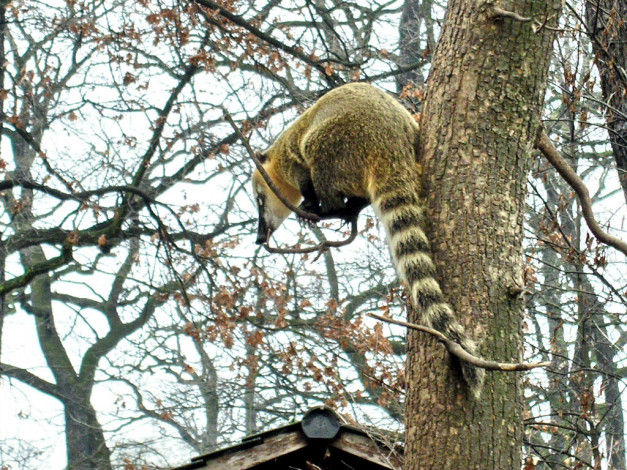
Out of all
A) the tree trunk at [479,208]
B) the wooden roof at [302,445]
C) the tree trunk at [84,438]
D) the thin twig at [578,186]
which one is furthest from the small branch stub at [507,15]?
the tree trunk at [84,438]

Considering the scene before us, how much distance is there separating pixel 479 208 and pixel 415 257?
14.0 inches

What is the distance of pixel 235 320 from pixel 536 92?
808 cm

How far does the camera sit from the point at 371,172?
15.5ft

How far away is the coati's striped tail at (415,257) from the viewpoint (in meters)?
3.48

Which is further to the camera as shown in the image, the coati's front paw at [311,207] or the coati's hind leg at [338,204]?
the coati's front paw at [311,207]

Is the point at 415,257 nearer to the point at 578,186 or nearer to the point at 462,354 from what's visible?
the point at 462,354

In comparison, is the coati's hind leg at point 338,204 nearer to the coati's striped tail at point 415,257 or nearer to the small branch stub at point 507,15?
the coati's striped tail at point 415,257

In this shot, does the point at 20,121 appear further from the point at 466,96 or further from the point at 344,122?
the point at 466,96

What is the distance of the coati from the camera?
365 cm

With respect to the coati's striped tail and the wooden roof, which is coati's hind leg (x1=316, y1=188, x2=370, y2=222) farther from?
the wooden roof

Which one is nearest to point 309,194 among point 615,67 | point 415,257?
point 415,257

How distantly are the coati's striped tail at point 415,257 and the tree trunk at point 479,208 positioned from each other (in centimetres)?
7

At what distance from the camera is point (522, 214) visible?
3834mm

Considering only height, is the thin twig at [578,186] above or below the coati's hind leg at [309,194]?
below
